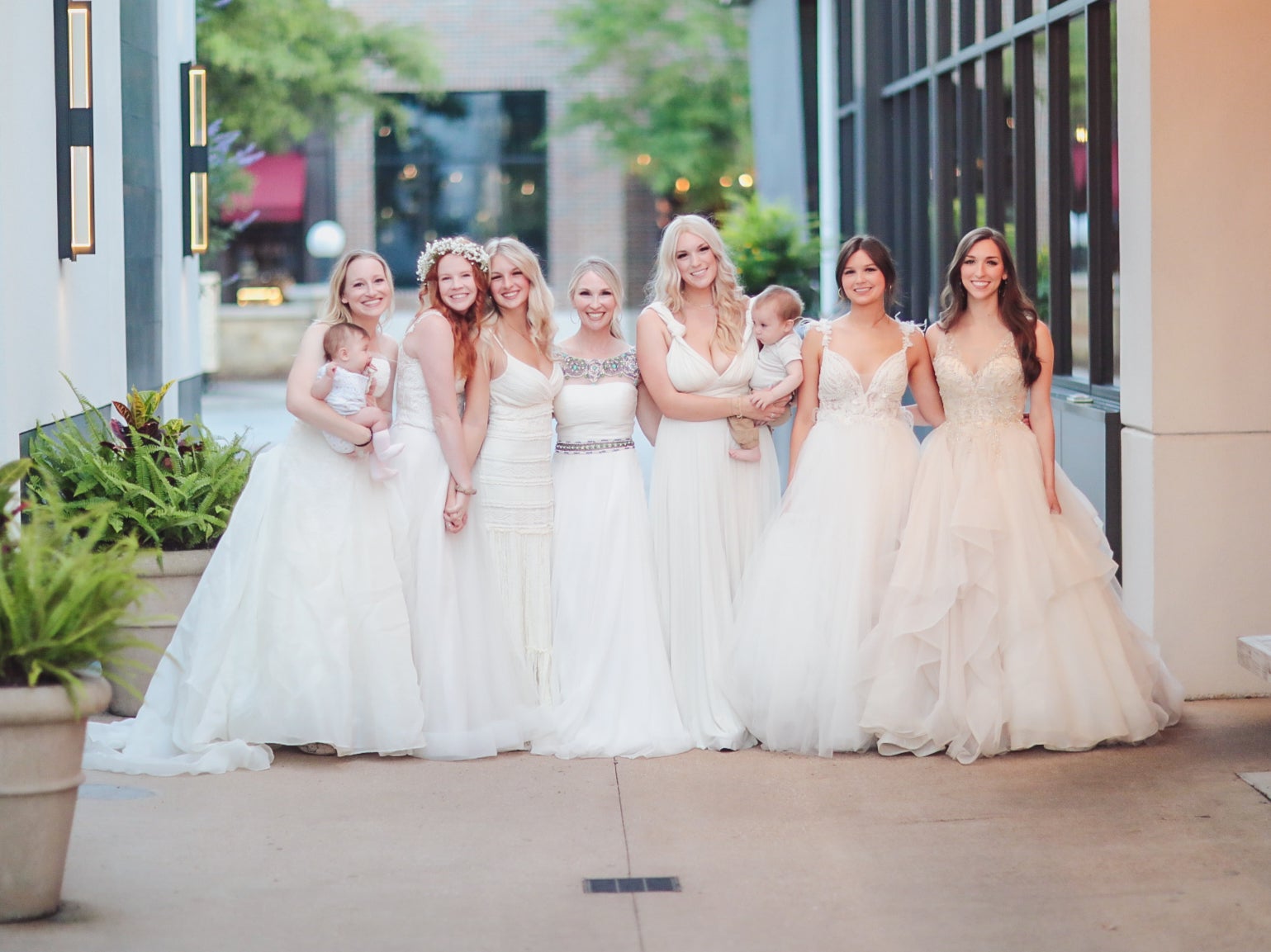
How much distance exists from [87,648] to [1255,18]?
5.70 metres

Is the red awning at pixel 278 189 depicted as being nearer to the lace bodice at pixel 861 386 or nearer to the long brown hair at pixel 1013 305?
the lace bodice at pixel 861 386

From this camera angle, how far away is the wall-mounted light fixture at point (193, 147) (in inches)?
477

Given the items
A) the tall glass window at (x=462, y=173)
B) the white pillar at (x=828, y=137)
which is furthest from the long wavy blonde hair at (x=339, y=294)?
the tall glass window at (x=462, y=173)

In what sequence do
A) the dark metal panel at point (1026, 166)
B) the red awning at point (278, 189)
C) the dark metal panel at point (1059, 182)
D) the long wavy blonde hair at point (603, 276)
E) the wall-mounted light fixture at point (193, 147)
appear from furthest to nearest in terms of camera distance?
1. the red awning at point (278, 189)
2. the wall-mounted light fixture at point (193, 147)
3. the dark metal panel at point (1026, 166)
4. the dark metal panel at point (1059, 182)
5. the long wavy blonde hair at point (603, 276)

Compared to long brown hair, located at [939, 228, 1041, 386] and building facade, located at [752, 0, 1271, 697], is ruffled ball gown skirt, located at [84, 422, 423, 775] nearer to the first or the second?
long brown hair, located at [939, 228, 1041, 386]

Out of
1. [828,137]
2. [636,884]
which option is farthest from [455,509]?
[828,137]

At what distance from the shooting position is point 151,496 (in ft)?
23.9

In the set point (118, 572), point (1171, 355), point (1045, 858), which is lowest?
→ point (1045, 858)

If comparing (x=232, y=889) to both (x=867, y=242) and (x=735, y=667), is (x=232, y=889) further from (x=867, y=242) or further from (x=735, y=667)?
(x=867, y=242)

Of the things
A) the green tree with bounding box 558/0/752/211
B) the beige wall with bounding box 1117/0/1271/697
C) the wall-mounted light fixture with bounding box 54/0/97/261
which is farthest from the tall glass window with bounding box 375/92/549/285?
the beige wall with bounding box 1117/0/1271/697

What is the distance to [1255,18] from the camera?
7312mm

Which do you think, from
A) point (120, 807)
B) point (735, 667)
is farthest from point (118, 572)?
point (735, 667)

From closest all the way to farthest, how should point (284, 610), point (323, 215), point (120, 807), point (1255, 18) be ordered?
point (120, 807) < point (284, 610) < point (1255, 18) < point (323, 215)

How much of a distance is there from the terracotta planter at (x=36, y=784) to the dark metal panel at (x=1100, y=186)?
597 centimetres
